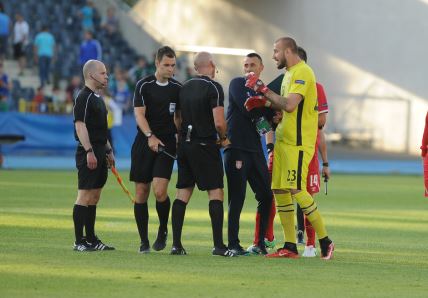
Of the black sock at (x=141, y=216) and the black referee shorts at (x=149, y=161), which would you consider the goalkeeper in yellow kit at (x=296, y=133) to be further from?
the black sock at (x=141, y=216)

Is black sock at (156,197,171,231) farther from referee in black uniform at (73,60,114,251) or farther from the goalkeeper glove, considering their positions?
the goalkeeper glove

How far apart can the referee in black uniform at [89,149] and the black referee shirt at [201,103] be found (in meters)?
1.01

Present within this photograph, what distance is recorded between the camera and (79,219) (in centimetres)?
1329

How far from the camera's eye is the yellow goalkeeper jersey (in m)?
12.7

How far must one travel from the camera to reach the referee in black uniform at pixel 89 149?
13203 mm

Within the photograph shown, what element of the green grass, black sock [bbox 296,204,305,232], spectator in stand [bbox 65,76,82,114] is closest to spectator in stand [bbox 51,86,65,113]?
spectator in stand [bbox 65,76,82,114]

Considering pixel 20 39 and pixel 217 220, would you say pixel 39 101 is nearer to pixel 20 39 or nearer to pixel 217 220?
pixel 20 39

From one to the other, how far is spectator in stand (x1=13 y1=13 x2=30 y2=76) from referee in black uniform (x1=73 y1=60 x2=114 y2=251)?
25.5m

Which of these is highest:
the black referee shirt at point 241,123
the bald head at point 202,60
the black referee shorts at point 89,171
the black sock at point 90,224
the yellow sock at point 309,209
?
the bald head at point 202,60

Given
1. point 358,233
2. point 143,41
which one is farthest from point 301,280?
point 143,41

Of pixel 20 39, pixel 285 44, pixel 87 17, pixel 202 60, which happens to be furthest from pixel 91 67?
pixel 87 17

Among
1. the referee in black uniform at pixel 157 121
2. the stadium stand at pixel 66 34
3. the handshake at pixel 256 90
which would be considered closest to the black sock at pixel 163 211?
the referee in black uniform at pixel 157 121

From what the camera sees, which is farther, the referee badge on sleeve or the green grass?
the referee badge on sleeve

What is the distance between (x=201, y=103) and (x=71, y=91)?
77.5 ft
